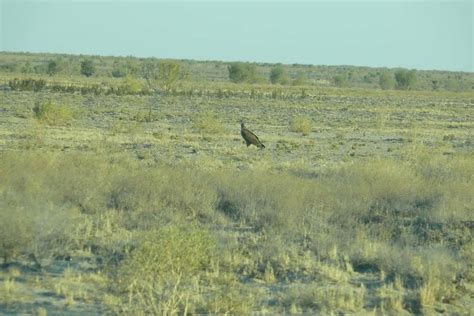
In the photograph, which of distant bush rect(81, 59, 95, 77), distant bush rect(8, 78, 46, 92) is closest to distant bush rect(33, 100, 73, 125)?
distant bush rect(8, 78, 46, 92)

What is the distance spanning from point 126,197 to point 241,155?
10.9 meters

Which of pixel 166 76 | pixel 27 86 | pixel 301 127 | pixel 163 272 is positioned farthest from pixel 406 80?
pixel 163 272

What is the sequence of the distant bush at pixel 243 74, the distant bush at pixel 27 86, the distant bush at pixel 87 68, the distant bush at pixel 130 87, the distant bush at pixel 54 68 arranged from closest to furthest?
the distant bush at pixel 27 86 < the distant bush at pixel 130 87 < the distant bush at pixel 54 68 < the distant bush at pixel 243 74 < the distant bush at pixel 87 68

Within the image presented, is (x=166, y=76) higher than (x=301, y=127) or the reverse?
higher

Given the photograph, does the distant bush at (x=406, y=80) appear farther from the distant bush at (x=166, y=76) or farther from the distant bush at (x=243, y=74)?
the distant bush at (x=166, y=76)

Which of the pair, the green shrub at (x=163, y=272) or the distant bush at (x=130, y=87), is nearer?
the green shrub at (x=163, y=272)

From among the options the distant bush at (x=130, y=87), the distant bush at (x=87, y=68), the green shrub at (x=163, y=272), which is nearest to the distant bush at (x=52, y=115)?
the green shrub at (x=163, y=272)

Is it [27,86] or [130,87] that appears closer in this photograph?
[27,86]

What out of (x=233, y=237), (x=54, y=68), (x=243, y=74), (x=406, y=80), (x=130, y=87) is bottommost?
(x=233, y=237)

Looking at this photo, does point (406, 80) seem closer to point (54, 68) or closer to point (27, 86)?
point (54, 68)

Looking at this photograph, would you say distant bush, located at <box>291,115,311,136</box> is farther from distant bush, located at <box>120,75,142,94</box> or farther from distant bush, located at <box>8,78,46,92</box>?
distant bush, located at <box>8,78,46,92</box>

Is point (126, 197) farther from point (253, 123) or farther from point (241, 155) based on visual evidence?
point (253, 123)

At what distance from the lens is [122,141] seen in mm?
27438

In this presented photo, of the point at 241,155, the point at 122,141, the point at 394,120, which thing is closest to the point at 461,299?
the point at 241,155
